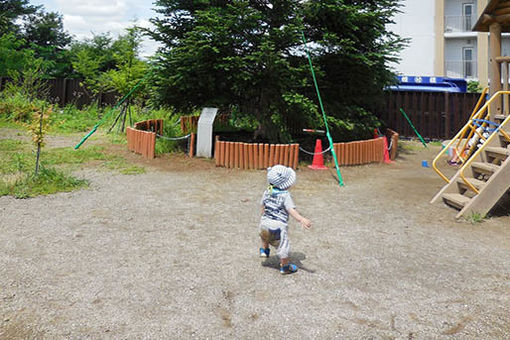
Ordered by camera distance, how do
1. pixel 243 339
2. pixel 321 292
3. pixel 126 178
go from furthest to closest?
pixel 126 178, pixel 321 292, pixel 243 339

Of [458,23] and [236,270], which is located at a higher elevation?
[458,23]

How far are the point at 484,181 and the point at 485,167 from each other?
1.67 ft

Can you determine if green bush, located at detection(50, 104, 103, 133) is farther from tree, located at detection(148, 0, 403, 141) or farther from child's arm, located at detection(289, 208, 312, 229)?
Result: child's arm, located at detection(289, 208, 312, 229)

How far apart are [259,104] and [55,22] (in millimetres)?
38351

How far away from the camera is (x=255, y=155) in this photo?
10477 mm

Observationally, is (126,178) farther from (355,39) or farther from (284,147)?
(355,39)

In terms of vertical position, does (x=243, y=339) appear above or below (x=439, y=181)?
below

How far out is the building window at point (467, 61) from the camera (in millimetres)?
27792

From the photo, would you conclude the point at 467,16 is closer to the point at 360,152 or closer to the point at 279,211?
the point at 360,152

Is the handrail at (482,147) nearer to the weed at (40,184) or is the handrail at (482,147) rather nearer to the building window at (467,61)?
the weed at (40,184)

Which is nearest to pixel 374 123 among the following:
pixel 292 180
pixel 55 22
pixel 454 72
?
pixel 292 180

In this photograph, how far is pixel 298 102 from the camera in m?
10.5

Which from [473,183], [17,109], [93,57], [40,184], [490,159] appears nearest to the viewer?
[473,183]

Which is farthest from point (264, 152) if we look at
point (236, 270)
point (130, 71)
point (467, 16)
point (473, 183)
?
point (467, 16)
